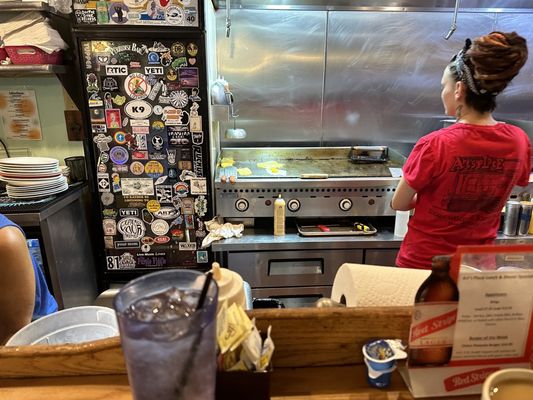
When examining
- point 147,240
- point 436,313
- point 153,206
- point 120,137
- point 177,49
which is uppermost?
point 177,49

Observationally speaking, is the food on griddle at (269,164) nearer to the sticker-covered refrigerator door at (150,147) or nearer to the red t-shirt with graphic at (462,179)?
the sticker-covered refrigerator door at (150,147)

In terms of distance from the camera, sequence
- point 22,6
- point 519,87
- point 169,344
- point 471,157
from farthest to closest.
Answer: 1. point 519,87
2. point 22,6
3. point 471,157
4. point 169,344

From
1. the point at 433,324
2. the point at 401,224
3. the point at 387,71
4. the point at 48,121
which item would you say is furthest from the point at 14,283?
the point at 387,71

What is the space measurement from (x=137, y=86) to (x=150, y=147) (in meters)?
0.36

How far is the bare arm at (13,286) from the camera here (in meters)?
1.22

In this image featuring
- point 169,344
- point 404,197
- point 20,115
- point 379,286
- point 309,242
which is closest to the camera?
point 169,344

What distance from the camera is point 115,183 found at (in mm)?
2414

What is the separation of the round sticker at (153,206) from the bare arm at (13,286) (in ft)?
3.94

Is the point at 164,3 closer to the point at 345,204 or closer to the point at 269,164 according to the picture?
the point at 269,164

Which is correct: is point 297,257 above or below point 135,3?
below

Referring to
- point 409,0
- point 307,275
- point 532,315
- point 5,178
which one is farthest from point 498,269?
point 409,0

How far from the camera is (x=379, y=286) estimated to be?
820 millimetres

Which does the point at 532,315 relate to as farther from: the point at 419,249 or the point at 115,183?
the point at 115,183

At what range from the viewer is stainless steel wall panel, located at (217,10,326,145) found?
115 inches
